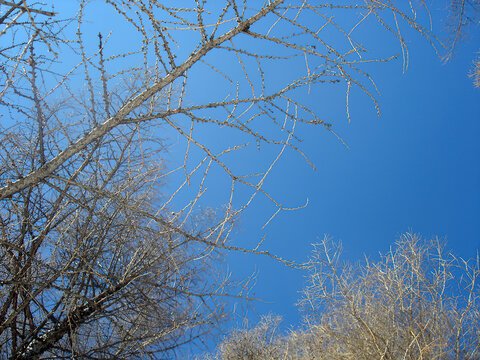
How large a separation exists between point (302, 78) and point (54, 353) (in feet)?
8.60

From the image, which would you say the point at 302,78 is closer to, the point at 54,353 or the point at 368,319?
the point at 54,353

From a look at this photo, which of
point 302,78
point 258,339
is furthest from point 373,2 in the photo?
point 258,339

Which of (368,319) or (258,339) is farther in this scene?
(258,339)

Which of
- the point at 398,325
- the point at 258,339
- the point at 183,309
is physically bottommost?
the point at 398,325

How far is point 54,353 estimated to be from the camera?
8.80ft

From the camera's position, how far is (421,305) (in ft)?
22.1

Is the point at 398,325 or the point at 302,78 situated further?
the point at 398,325

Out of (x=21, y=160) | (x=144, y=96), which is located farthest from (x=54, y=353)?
(x=144, y=96)

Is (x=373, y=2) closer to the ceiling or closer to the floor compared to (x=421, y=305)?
closer to the ceiling

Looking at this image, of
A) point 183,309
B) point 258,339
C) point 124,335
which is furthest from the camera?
point 258,339

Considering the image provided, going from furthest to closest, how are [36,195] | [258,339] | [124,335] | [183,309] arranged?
[258,339] → [183,309] → [124,335] → [36,195]

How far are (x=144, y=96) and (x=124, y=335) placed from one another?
2224 millimetres

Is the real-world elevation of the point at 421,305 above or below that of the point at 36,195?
below

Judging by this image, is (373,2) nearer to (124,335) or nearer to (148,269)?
(148,269)
